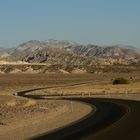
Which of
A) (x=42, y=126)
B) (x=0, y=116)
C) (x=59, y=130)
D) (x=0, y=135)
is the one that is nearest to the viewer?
(x=0, y=135)

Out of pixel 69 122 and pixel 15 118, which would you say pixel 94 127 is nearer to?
pixel 69 122

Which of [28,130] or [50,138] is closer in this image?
[50,138]

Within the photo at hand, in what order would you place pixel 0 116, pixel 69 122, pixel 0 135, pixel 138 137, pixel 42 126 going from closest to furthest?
pixel 138 137 < pixel 0 135 < pixel 42 126 < pixel 69 122 < pixel 0 116

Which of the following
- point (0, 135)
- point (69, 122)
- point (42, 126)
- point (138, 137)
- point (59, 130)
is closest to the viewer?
point (138, 137)

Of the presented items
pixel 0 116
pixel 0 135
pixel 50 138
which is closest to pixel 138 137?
pixel 50 138

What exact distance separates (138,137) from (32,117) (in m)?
12.8

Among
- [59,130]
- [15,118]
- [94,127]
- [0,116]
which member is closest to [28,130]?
[59,130]

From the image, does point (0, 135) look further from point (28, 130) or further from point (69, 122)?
point (69, 122)

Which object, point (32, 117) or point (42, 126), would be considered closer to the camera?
point (42, 126)

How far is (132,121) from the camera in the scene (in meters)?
28.8

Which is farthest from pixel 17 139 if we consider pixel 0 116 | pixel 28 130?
pixel 0 116

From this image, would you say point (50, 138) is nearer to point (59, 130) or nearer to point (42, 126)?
point (59, 130)

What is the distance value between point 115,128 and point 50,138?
4.46 m

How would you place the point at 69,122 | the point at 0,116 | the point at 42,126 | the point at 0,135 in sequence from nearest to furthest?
the point at 0,135 → the point at 42,126 → the point at 69,122 → the point at 0,116
